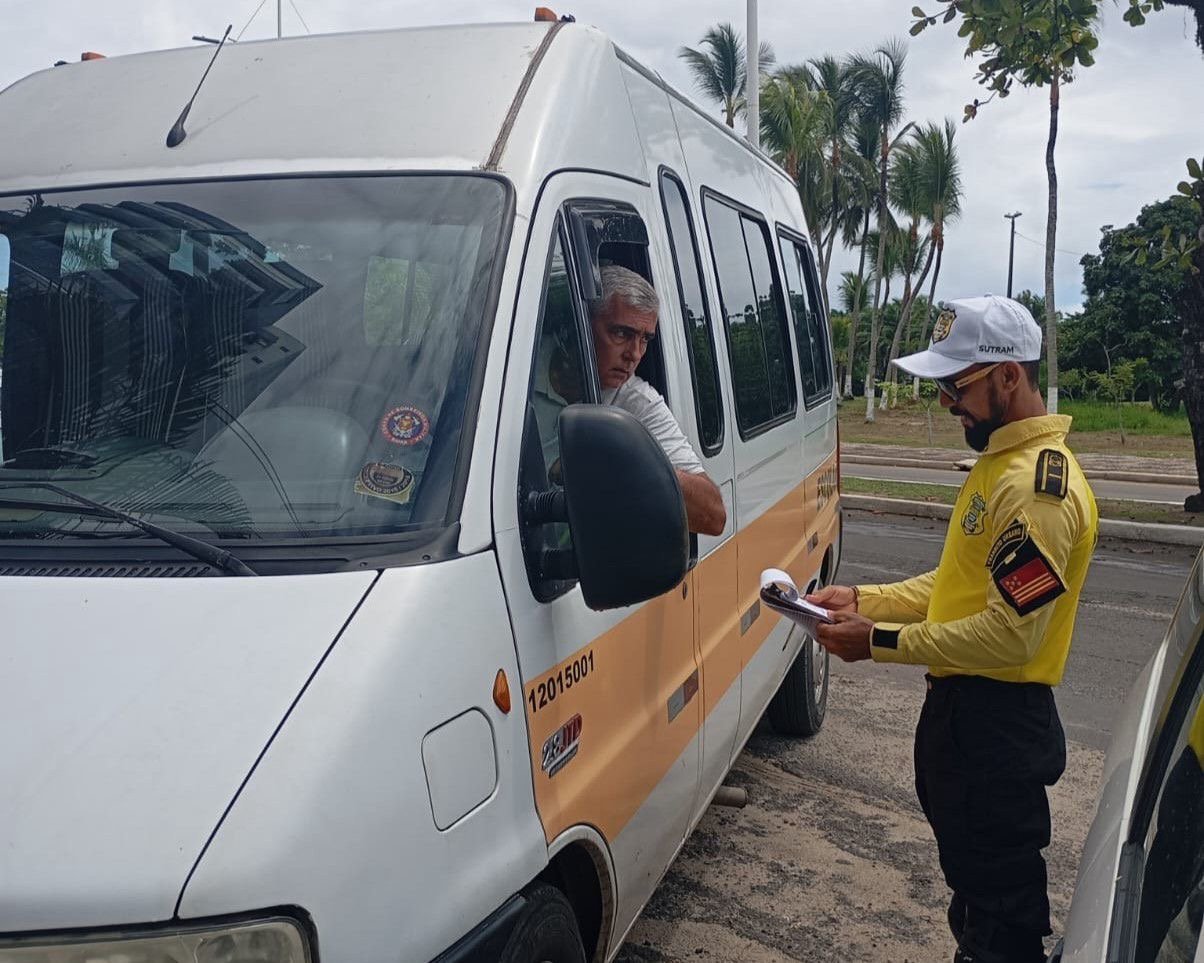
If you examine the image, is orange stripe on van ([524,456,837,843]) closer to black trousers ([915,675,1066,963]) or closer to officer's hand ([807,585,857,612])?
officer's hand ([807,585,857,612])

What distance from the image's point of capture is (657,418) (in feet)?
9.74

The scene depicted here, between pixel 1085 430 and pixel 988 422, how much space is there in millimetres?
30552

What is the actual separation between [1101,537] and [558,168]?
1059cm

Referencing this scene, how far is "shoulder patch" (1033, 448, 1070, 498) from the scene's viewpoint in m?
2.77

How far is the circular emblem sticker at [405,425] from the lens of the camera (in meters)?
2.22

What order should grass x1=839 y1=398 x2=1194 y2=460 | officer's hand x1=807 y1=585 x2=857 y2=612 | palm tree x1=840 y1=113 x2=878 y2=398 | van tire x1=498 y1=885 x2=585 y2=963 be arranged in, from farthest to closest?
palm tree x1=840 y1=113 x2=878 y2=398 < grass x1=839 y1=398 x2=1194 y2=460 < officer's hand x1=807 y1=585 x2=857 y2=612 < van tire x1=498 y1=885 x2=585 y2=963

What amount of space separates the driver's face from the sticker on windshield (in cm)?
76

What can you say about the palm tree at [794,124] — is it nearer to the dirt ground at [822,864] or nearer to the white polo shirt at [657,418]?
the dirt ground at [822,864]

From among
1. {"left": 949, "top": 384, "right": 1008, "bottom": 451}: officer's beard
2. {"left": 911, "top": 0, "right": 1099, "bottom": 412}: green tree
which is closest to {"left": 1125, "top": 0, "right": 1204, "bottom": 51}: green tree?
{"left": 911, "top": 0, "right": 1099, "bottom": 412}: green tree

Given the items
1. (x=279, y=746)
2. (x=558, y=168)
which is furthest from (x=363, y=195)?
(x=279, y=746)

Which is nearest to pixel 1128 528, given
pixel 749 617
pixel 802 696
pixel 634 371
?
pixel 802 696

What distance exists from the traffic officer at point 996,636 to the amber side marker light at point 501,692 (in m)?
1.25

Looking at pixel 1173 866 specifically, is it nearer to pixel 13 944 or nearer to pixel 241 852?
pixel 241 852

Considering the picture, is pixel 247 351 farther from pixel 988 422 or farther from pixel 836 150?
pixel 836 150
